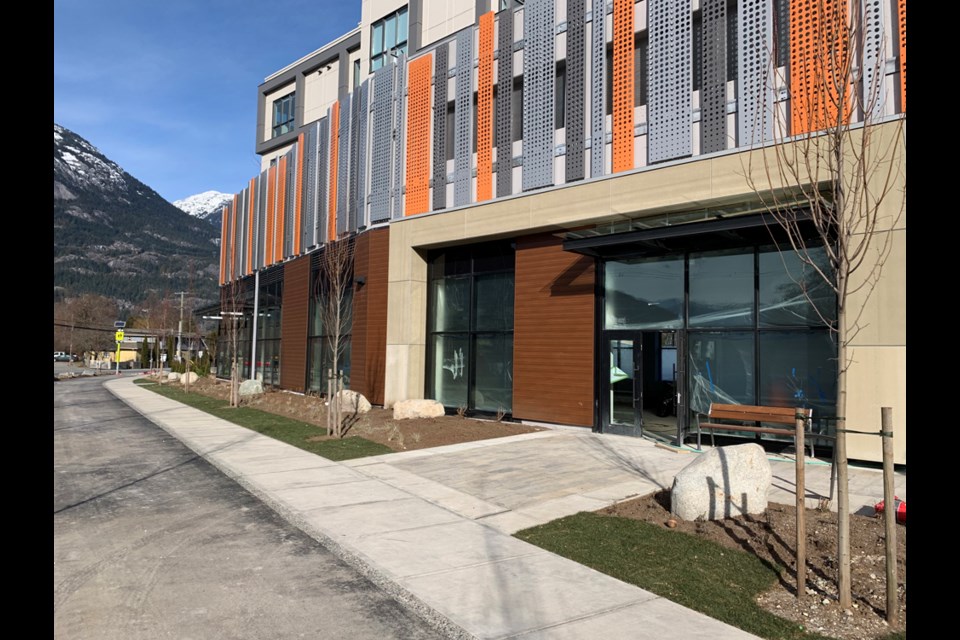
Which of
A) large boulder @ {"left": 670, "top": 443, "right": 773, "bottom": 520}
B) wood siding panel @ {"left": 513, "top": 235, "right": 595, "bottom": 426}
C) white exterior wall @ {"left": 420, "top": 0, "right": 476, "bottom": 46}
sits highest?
white exterior wall @ {"left": 420, "top": 0, "right": 476, "bottom": 46}

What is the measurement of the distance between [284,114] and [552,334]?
33.5 m

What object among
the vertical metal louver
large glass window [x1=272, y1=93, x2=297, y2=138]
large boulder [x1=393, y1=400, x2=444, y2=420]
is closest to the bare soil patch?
the vertical metal louver

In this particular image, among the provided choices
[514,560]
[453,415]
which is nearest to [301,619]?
[514,560]

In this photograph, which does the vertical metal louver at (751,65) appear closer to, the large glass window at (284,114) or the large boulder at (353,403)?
the large boulder at (353,403)

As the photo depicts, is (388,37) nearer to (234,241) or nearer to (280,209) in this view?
(280,209)

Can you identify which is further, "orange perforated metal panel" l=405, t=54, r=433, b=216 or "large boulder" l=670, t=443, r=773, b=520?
"orange perforated metal panel" l=405, t=54, r=433, b=216

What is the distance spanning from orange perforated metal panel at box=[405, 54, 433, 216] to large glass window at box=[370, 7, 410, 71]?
8494mm

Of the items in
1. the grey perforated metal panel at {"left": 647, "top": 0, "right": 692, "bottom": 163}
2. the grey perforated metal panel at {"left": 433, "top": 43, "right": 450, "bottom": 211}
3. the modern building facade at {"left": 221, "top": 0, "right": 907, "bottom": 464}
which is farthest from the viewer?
the grey perforated metal panel at {"left": 433, "top": 43, "right": 450, "bottom": 211}

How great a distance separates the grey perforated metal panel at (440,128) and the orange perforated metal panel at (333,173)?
782 centimetres

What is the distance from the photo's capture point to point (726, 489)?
25.1 feet

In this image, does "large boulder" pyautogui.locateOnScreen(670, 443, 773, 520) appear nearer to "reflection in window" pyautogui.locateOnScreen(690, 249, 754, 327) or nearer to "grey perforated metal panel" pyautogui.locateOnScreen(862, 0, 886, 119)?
"reflection in window" pyautogui.locateOnScreen(690, 249, 754, 327)

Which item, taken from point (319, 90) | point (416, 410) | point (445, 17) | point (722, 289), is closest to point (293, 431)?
point (416, 410)

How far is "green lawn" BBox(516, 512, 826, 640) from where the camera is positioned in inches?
199

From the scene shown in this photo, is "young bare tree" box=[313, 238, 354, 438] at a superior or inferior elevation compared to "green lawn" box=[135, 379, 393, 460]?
superior
